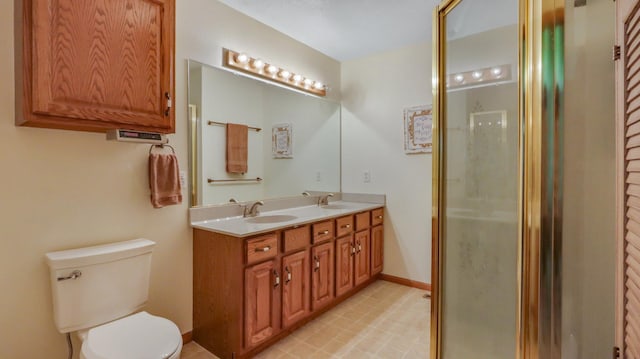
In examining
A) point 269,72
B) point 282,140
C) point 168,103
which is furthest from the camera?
point 282,140

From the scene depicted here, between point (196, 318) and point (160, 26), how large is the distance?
1.84 metres

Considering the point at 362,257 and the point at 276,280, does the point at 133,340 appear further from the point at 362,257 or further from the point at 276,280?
the point at 362,257

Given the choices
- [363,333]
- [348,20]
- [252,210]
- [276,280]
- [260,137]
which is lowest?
Result: [363,333]

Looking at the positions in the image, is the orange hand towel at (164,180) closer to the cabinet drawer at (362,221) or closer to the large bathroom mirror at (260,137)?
the large bathroom mirror at (260,137)

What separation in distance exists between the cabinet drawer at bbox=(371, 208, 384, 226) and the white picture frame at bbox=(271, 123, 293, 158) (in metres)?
1.03

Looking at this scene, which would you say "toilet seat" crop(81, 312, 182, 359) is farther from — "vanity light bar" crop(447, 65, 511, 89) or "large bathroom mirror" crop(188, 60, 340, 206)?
"vanity light bar" crop(447, 65, 511, 89)

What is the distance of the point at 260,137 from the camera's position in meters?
2.66

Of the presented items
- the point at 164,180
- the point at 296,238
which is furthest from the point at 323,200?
the point at 164,180

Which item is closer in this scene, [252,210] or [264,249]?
[264,249]

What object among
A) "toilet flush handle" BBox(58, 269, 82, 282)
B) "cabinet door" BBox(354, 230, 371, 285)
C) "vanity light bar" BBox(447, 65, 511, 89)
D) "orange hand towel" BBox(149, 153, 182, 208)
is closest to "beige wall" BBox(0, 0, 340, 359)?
"orange hand towel" BBox(149, 153, 182, 208)

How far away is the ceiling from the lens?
223cm

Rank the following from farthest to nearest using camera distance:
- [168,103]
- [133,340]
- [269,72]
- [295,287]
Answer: [269,72] → [295,287] → [168,103] → [133,340]

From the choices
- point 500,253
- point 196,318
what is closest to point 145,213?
point 196,318

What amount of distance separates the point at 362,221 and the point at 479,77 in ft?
5.87
